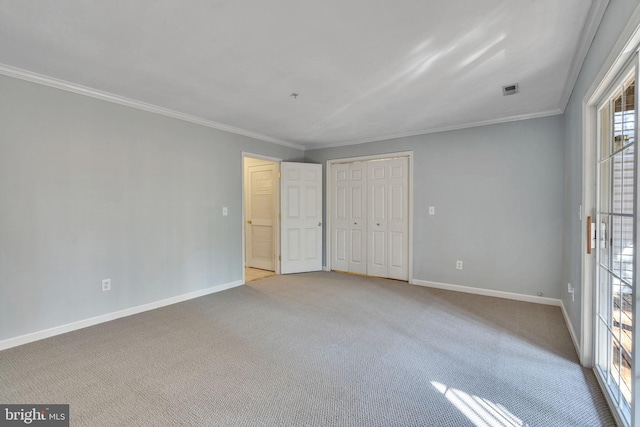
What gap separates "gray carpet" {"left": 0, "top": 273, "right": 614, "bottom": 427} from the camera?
1.76 metres

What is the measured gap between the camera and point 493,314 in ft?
11.1

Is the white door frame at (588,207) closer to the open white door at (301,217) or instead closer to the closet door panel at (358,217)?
the closet door panel at (358,217)

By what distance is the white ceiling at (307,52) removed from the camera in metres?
1.80

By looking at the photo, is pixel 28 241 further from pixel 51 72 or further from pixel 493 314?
pixel 493 314

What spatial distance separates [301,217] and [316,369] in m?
3.42

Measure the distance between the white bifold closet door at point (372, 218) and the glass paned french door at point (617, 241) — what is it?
2.74 m

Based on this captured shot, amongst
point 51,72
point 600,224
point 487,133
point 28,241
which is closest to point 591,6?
point 600,224

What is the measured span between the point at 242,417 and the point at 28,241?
2531mm

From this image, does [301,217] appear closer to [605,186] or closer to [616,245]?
[605,186]

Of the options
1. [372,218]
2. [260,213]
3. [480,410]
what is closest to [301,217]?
[260,213]

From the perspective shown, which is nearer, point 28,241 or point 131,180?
point 28,241

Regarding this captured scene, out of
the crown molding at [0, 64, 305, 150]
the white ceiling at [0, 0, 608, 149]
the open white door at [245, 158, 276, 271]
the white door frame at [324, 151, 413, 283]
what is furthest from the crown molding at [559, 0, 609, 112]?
the open white door at [245, 158, 276, 271]

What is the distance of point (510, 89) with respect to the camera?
2.96 m

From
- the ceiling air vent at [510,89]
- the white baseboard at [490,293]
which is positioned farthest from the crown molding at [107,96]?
the white baseboard at [490,293]
